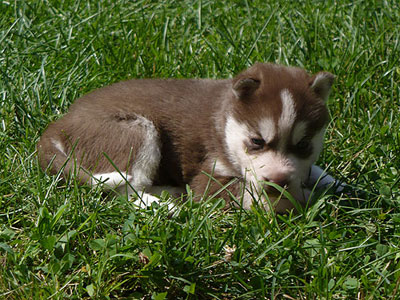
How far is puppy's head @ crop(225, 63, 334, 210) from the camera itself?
5.04 metres

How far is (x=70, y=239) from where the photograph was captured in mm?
4418

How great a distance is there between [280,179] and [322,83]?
92cm

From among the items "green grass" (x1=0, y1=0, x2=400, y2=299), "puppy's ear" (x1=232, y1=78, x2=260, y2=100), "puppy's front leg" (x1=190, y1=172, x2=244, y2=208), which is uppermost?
"puppy's ear" (x1=232, y1=78, x2=260, y2=100)

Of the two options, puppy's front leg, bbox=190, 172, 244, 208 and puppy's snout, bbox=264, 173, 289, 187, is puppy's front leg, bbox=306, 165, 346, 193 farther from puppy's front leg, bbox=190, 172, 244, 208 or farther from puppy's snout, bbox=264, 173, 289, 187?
puppy's front leg, bbox=190, 172, 244, 208

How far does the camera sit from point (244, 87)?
5293 mm

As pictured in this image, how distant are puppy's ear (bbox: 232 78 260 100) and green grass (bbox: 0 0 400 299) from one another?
36.8 inches

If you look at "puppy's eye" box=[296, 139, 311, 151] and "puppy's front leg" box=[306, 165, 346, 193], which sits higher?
"puppy's eye" box=[296, 139, 311, 151]

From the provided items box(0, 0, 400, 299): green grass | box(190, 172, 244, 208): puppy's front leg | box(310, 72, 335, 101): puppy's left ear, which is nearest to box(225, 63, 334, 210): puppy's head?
box(310, 72, 335, 101): puppy's left ear

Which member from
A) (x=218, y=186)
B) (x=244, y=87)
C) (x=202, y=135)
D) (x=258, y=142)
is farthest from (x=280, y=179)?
(x=202, y=135)

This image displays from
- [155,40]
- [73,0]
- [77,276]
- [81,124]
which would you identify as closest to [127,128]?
[81,124]

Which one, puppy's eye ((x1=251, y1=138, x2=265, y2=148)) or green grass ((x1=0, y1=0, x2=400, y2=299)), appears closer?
green grass ((x1=0, y1=0, x2=400, y2=299))

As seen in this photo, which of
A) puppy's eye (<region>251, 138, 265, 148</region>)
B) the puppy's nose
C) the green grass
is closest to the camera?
the green grass

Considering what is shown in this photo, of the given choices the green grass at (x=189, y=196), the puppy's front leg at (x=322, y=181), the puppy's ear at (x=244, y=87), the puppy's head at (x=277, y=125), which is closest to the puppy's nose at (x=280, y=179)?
the puppy's head at (x=277, y=125)

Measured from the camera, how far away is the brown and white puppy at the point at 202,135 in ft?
16.7
